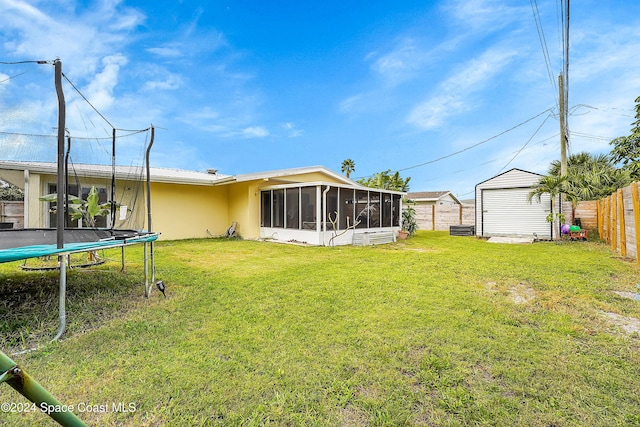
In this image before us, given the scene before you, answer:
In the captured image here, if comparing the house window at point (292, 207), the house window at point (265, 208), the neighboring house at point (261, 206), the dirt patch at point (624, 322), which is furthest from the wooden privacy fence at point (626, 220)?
the house window at point (265, 208)

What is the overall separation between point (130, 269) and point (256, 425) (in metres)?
5.36

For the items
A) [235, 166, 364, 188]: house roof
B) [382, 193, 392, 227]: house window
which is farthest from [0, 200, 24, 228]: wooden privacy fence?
[382, 193, 392, 227]: house window

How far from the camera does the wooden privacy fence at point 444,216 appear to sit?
54.4 ft

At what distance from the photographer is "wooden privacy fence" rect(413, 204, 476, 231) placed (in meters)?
16.6

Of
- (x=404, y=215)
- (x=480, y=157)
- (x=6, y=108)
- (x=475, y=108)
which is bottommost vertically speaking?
(x=404, y=215)

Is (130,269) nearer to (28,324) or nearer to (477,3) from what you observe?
(28,324)

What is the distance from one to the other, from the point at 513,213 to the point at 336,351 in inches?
512

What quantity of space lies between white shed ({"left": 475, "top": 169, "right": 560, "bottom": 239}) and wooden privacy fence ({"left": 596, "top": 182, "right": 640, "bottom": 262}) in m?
2.78

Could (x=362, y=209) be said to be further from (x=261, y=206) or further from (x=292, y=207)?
(x=261, y=206)

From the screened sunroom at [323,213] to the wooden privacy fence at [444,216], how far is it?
216 inches

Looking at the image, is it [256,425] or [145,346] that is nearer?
[256,425]

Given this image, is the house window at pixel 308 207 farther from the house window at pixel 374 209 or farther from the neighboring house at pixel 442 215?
the neighboring house at pixel 442 215

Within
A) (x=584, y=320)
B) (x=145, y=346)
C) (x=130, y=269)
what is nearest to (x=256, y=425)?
(x=145, y=346)

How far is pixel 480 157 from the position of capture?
20750 mm
